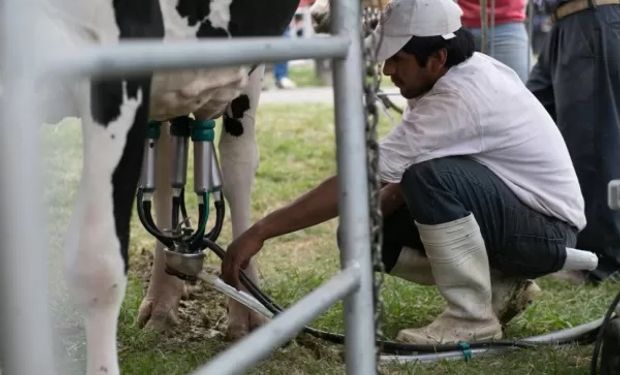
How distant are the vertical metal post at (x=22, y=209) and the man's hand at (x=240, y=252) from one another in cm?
158

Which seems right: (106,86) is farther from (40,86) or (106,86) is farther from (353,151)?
(40,86)

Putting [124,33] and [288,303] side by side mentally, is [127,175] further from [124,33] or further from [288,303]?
[288,303]

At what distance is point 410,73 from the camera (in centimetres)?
291

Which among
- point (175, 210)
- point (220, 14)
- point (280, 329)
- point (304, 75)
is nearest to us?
point (280, 329)

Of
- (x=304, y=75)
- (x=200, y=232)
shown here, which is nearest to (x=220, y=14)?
(x=200, y=232)

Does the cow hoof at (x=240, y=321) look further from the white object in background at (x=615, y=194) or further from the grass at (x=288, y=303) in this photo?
the white object in background at (x=615, y=194)

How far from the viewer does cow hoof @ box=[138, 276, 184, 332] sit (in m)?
3.02

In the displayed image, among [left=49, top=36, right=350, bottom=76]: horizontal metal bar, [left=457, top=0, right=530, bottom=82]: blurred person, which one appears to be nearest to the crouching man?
[left=49, top=36, right=350, bottom=76]: horizontal metal bar

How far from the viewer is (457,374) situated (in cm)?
260

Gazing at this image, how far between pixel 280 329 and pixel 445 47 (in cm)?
161

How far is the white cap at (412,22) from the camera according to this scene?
9.27 ft

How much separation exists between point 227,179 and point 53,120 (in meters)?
1.34

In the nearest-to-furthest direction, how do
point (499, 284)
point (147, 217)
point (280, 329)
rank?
point (280, 329) < point (147, 217) < point (499, 284)

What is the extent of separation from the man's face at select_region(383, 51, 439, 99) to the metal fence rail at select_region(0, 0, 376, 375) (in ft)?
4.14
